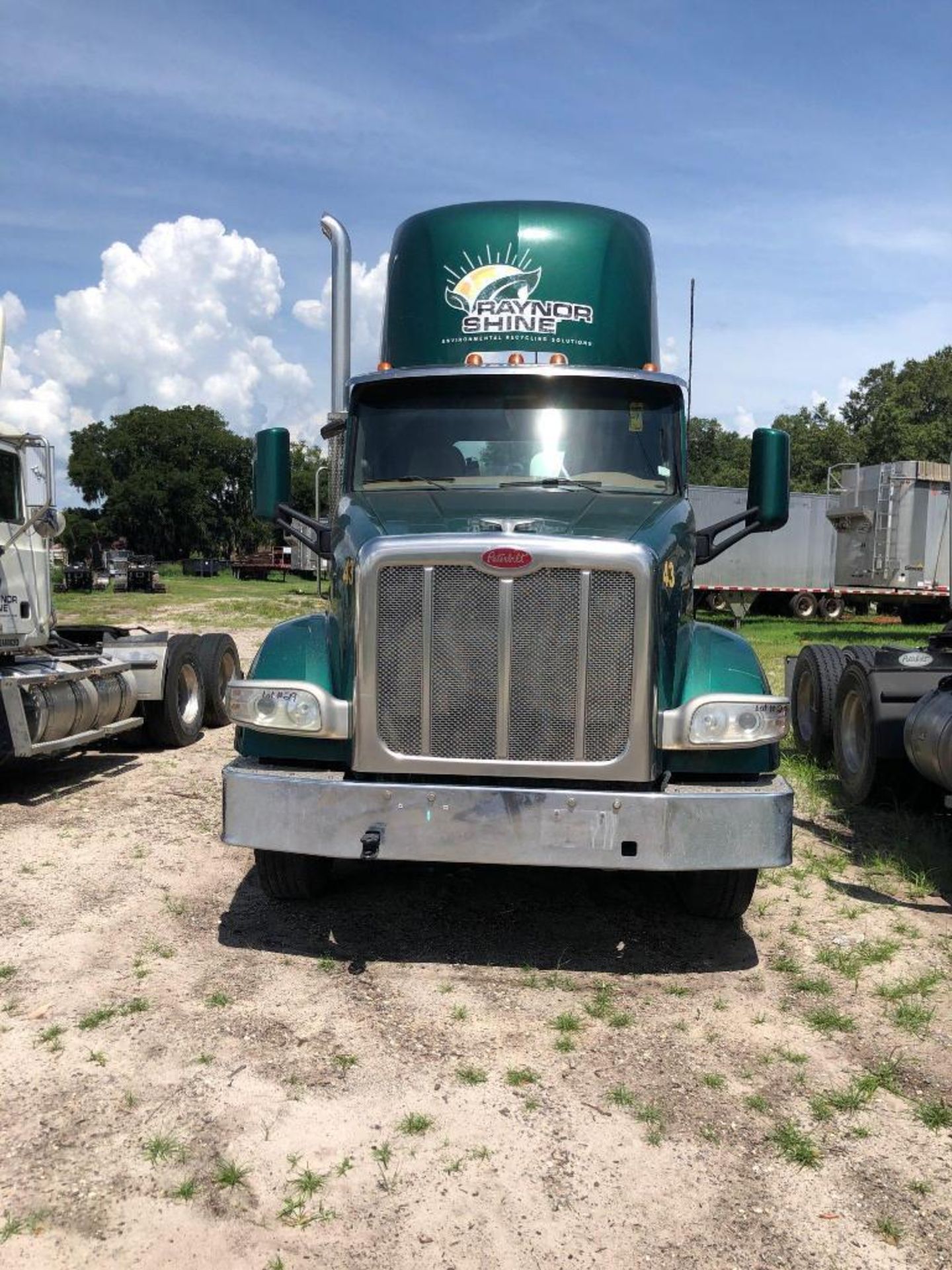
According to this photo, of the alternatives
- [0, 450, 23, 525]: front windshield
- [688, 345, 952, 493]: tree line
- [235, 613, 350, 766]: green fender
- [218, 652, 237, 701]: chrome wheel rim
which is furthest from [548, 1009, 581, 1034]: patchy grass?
[688, 345, 952, 493]: tree line

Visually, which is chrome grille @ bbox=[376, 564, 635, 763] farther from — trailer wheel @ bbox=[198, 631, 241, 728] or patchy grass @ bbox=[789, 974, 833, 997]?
trailer wheel @ bbox=[198, 631, 241, 728]

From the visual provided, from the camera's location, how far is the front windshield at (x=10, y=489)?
7535mm

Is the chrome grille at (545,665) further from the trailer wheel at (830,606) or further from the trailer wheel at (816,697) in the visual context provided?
the trailer wheel at (830,606)

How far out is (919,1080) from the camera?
356cm

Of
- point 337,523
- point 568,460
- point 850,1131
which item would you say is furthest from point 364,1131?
point 568,460

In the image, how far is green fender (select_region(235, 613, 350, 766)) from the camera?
4422mm

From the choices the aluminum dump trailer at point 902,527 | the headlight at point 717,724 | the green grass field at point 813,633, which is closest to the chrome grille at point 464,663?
the headlight at point 717,724

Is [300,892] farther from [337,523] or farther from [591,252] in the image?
[591,252]

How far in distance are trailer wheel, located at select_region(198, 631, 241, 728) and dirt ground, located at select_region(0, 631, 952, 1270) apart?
4.15 meters

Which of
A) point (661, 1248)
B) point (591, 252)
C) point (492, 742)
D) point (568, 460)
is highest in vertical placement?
point (591, 252)

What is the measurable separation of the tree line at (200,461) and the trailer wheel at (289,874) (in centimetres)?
5693

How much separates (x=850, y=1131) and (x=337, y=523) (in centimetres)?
339

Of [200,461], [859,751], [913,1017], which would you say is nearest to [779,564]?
[859,751]

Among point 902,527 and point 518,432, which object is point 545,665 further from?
point 902,527
